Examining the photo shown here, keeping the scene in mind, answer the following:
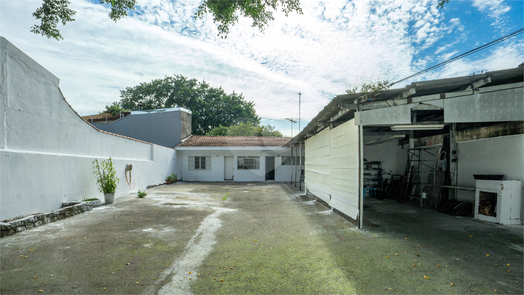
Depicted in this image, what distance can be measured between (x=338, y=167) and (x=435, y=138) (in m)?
4.26

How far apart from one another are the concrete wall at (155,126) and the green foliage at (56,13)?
12.5 meters

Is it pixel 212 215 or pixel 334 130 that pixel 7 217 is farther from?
pixel 334 130

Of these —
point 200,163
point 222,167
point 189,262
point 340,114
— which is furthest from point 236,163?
point 189,262

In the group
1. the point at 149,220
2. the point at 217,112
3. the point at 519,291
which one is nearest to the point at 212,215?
the point at 149,220

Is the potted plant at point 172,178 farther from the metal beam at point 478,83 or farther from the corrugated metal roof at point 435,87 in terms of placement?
the metal beam at point 478,83

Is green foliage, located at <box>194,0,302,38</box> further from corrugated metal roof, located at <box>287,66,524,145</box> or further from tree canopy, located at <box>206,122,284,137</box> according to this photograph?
tree canopy, located at <box>206,122,284,137</box>

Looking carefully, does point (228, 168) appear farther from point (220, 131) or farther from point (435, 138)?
point (435, 138)

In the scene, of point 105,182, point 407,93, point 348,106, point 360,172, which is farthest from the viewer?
point 105,182

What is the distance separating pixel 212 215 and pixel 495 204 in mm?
6514

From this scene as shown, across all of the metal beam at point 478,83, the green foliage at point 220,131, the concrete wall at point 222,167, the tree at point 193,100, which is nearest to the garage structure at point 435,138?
the metal beam at point 478,83

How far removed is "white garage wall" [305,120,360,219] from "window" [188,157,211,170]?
10216 mm

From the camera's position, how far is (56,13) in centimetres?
655

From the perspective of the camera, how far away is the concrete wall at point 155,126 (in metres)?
19.0

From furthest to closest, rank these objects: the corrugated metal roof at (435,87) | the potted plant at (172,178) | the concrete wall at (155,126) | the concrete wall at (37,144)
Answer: the concrete wall at (155,126) < the potted plant at (172,178) < the concrete wall at (37,144) < the corrugated metal roof at (435,87)
